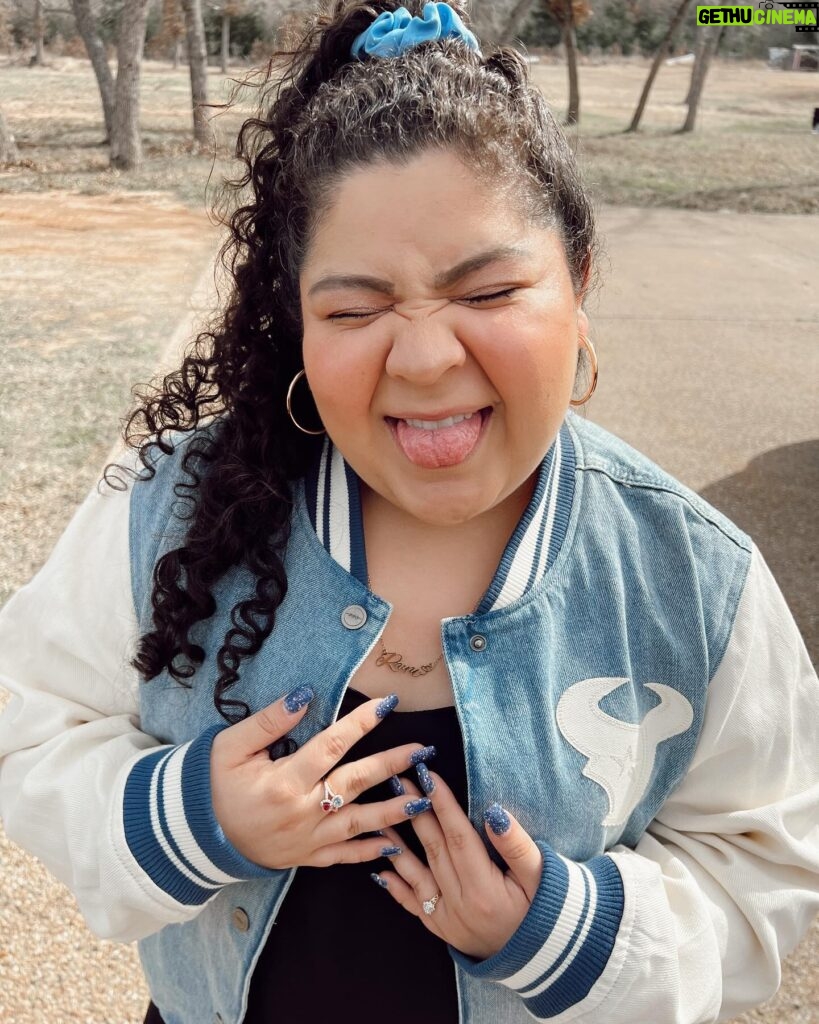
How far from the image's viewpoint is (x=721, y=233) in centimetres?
1050

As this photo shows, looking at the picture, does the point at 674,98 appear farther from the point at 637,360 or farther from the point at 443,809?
the point at 443,809

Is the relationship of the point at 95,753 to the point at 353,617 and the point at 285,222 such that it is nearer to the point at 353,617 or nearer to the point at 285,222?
the point at 353,617

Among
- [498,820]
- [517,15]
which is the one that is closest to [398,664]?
[498,820]

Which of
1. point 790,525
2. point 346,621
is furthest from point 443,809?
point 790,525

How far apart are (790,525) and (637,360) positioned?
2.25 m

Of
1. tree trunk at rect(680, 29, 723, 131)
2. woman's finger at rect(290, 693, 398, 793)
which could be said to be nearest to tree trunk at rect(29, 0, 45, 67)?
tree trunk at rect(680, 29, 723, 131)

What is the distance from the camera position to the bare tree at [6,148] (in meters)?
13.9

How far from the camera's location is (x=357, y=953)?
131 cm

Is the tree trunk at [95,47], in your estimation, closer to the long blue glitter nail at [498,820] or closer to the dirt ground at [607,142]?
the dirt ground at [607,142]

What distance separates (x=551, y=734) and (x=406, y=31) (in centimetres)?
84

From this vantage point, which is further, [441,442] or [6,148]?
[6,148]

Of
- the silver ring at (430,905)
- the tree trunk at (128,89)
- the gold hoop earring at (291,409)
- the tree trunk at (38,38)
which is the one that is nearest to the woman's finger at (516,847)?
the silver ring at (430,905)

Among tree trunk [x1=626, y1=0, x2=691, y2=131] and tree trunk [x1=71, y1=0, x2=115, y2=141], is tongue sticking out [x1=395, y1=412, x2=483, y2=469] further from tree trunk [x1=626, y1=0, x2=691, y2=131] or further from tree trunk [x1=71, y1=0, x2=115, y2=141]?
tree trunk [x1=626, y1=0, x2=691, y2=131]

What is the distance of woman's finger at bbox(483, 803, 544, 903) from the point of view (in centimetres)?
117
